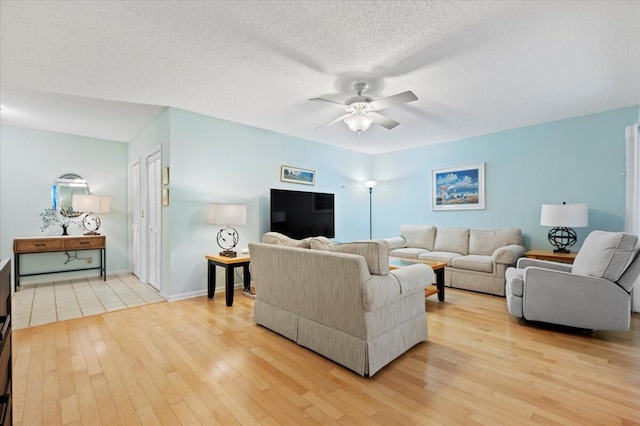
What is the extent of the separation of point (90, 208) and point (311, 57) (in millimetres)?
4699

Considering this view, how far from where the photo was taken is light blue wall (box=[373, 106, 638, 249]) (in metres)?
4.00

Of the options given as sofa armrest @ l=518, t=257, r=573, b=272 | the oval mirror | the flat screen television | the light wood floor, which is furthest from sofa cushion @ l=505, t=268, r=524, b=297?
the oval mirror

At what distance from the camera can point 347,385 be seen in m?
2.02

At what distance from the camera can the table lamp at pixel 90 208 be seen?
16.4ft

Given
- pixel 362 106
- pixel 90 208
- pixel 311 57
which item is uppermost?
pixel 311 57

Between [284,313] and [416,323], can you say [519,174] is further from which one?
[284,313]

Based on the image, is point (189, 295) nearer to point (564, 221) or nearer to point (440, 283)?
point (440, 283)

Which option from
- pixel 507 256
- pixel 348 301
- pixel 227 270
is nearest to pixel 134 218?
pixel 227 270

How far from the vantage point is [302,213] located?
5.22 meters

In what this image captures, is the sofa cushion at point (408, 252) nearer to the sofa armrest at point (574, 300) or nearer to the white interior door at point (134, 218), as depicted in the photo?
the sofa armrest at point (574, 300)

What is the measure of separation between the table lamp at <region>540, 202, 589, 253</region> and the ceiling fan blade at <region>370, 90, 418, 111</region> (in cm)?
262

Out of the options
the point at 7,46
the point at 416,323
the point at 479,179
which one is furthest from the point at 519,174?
the point at 7,46

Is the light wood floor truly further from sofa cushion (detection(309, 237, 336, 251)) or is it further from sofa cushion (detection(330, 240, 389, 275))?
sofa cushion (detection(309, 237, 336, 251))

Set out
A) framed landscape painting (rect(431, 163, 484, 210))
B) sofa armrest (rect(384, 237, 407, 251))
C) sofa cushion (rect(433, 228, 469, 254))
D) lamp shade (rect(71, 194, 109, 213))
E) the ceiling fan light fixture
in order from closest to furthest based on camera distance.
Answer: the ceiling fan light fixture → lamp shade (rect(71, 194, 109, 213)) → sofa cushion (rect(433, 228, 469, 254)) → framed landscape painting (rect(431, 163, 484, 210)) → sofa armrest (rect(384, 237, 407, 251))
